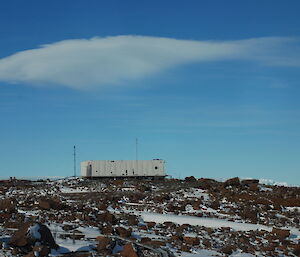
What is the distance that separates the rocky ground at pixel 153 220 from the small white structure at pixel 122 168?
38.7ft

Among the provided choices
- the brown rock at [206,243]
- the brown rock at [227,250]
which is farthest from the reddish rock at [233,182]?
the brown rock at [227,250]

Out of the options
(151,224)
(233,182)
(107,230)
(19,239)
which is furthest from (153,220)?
(233,182)

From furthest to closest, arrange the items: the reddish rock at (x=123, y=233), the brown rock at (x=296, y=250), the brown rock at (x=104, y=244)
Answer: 1. the brown rock at (x=296, y=250)
2. the reddish rock at (x=123, y=233)
3. the brown rock at (x=104, y=244)

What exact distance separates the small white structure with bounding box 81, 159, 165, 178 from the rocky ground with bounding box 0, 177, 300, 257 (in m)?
11.8

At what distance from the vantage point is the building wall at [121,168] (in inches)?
2258

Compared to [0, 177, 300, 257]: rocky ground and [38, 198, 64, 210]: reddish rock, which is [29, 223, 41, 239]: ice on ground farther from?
[38, 198, 64, 210]: reddish rock

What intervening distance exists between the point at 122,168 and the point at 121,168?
148mm

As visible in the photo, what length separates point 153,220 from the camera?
28641mm

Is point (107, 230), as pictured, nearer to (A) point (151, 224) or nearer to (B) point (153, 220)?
(A) point (151, 224)

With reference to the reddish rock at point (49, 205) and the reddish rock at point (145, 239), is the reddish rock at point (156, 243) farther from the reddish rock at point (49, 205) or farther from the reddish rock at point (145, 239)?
the reddish rock at point (49, 205)

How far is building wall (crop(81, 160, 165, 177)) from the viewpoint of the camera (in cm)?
5734

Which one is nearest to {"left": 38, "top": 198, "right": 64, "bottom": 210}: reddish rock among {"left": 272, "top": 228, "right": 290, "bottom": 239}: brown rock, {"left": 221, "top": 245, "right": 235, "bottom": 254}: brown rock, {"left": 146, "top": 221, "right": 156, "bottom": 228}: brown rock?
{"left": 146, "top": 221, "right": 156, "bottom": 228}: brown rock

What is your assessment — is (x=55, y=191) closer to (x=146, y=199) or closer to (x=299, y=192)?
(x=146, y=199)

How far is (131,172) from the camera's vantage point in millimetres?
57719
